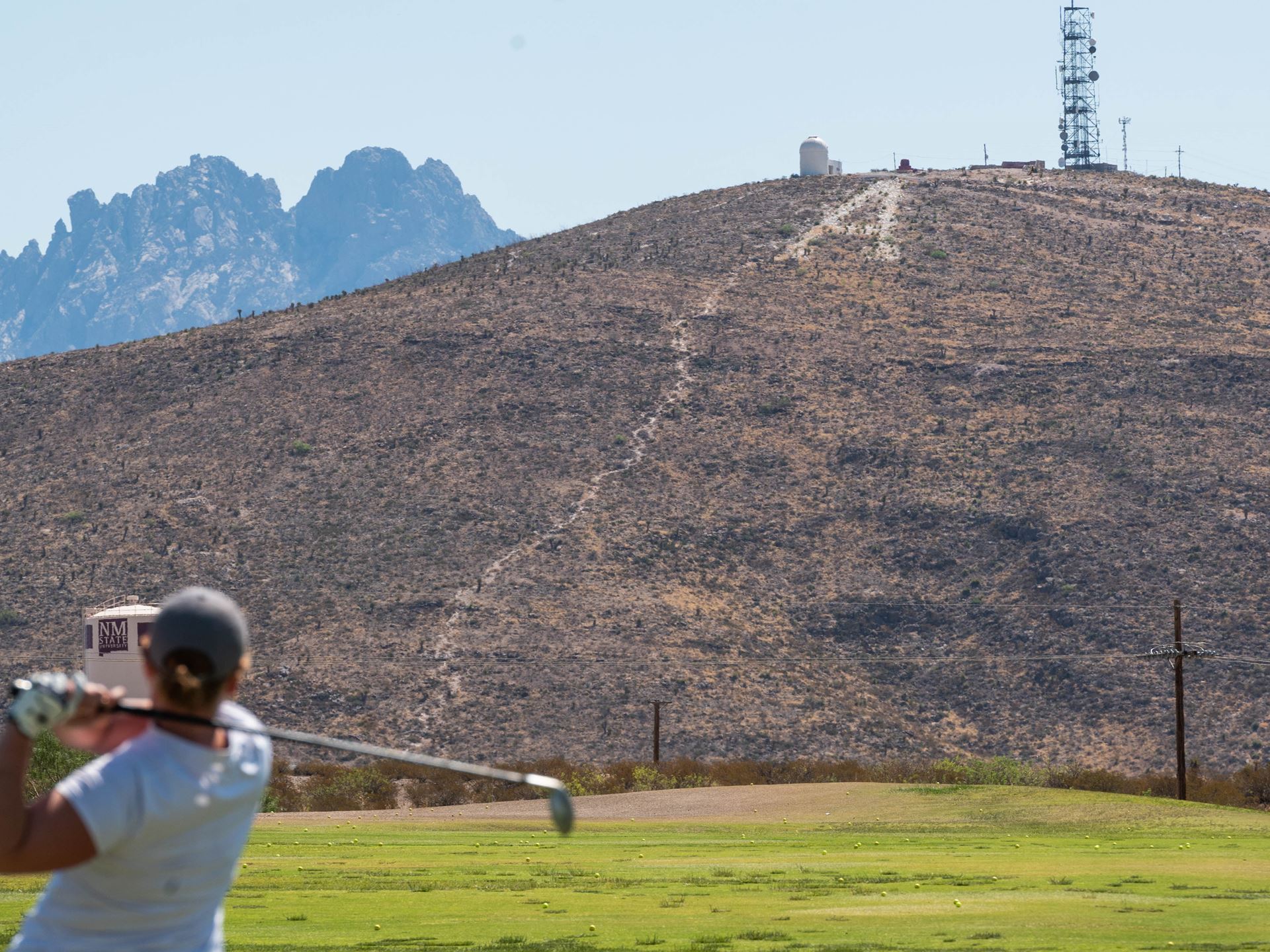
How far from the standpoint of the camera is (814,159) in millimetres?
135625

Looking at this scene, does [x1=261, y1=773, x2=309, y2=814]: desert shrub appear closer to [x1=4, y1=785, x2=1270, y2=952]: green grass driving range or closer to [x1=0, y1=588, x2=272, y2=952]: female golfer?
[x1=4, y1=785, x2=1270, y2=952]: green grass driving range

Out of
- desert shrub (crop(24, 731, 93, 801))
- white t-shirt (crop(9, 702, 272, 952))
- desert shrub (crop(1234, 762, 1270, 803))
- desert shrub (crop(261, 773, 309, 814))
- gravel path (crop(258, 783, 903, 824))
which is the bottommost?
desert shrub (crop(261, 773, 309, 814))

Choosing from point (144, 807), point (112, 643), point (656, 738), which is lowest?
point (656, 738)

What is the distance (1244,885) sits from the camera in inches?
899

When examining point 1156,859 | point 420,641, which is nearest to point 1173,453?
point 420,641

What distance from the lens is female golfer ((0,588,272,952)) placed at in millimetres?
4848

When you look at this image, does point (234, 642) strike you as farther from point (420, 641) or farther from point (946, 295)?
point (946, 295)

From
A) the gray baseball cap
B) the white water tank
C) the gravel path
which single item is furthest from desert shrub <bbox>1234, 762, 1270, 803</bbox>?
the gray baseball cap

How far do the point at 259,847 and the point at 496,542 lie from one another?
4862 cm

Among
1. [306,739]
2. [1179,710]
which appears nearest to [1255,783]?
[1179,710]

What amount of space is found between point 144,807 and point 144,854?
161 millimetres

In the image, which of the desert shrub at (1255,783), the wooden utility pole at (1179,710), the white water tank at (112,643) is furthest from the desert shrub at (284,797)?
the desert shrub at (1255,783)

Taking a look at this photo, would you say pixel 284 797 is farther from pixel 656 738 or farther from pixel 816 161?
pixel 816 161

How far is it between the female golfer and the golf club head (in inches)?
36.9
